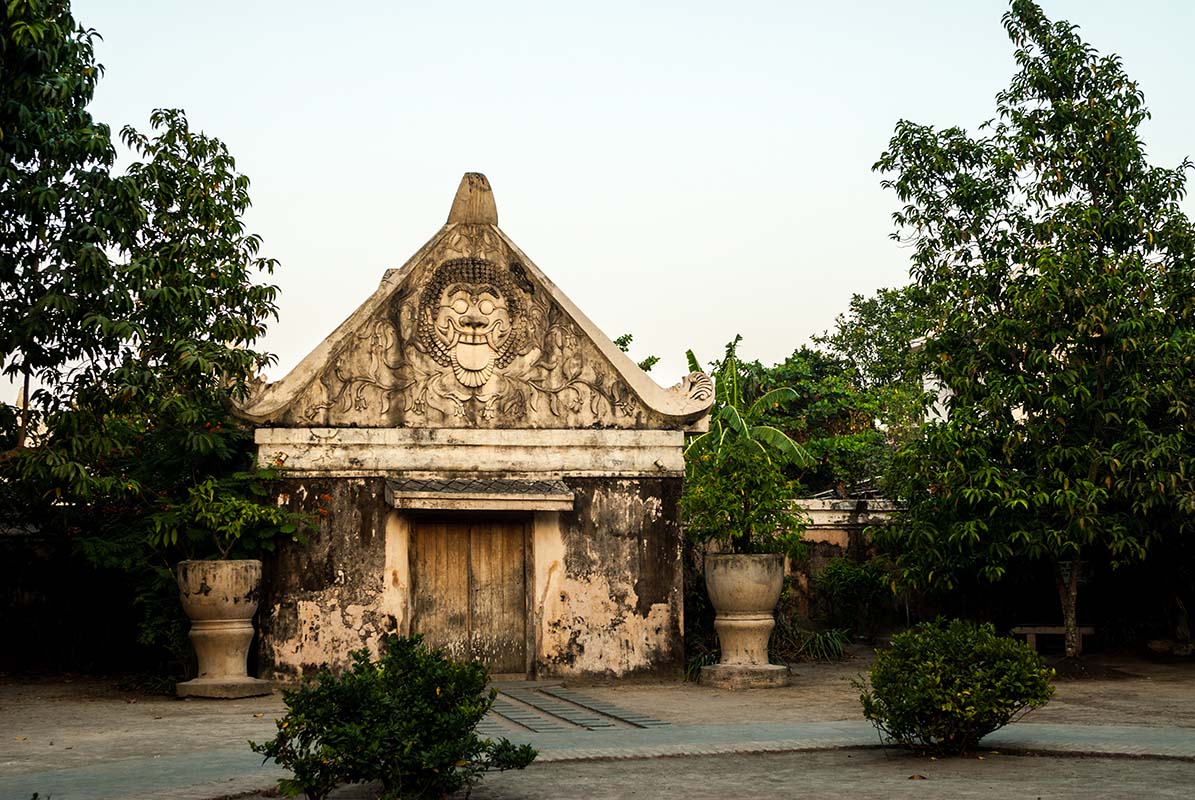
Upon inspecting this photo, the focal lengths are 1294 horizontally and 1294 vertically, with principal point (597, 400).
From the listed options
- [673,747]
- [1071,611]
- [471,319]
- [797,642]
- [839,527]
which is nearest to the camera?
[673,747]

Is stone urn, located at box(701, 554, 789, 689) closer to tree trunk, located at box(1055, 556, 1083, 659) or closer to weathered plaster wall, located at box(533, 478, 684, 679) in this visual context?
weathered plaster wall, located at box(533, 478, 684, 679)

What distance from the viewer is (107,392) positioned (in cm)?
1152

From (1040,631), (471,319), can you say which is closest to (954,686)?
(471,319)

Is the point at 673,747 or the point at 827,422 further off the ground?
the point at 827,422

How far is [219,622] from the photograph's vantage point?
12695 mm

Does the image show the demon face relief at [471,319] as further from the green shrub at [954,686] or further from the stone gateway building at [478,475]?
the green shrub at [954,686]

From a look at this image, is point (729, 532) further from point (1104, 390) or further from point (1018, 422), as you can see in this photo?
point (1104, 390)

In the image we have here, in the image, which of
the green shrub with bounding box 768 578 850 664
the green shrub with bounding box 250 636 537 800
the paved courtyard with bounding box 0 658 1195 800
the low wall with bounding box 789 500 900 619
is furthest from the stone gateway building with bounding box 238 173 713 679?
the green shrub with bounding box 250 636 537 800

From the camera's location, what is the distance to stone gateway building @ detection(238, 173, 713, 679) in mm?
13656

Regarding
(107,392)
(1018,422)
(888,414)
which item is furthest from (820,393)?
(107,392)

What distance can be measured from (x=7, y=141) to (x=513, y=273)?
5743 mm

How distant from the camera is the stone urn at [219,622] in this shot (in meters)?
12.6

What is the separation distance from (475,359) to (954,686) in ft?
24.5

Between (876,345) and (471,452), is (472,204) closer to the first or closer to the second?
(471,452)
